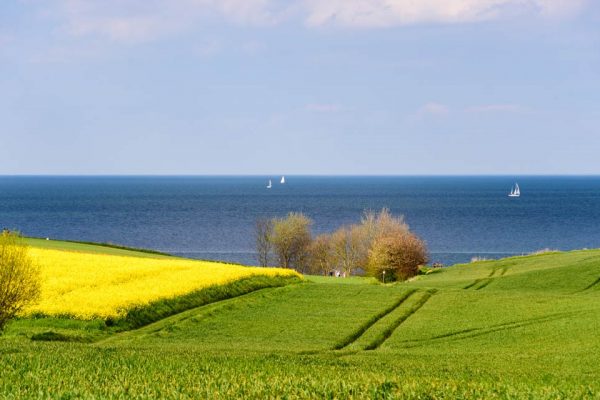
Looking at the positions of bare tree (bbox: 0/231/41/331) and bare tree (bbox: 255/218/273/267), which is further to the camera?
bare tree (bbox: 255/218/273/267)

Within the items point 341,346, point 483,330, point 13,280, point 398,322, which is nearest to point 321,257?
point 398,322

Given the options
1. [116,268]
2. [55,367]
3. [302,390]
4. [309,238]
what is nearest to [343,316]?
[116,268]

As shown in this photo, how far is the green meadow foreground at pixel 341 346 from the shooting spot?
16266 millimetres

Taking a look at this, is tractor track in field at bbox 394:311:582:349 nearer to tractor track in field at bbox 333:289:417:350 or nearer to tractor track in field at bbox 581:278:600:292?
tractor track in field at bbox 333:289:417:350

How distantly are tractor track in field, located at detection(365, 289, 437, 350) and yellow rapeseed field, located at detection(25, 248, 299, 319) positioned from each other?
1225cm

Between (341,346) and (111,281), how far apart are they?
58.3 ft

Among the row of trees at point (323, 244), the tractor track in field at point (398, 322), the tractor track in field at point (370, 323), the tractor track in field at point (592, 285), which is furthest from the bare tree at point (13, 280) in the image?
the row of trees at point (323, 244)

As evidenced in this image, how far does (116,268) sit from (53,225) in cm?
14994

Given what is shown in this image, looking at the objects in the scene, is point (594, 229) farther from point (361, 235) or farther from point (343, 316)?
point (343, 316)

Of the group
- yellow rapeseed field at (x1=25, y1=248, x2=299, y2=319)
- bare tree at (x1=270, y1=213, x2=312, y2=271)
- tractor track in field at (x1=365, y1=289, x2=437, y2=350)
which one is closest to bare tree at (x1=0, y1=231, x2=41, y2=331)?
yellow rapeseed field at (x1=25, y1=248, x2=299, y2=319)

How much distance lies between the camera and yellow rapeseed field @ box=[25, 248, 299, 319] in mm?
38094

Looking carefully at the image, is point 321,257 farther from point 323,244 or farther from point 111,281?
point 111,281

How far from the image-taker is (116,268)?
163 feet

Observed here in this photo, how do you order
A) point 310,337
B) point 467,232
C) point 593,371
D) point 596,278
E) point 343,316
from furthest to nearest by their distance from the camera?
point 467,232, point 596,278, point 343,316, point 310,337, point 593,371
